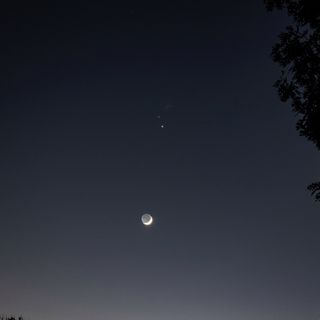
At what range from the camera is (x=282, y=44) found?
1279 cm

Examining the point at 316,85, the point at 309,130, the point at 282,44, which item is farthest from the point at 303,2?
the point at 309,130

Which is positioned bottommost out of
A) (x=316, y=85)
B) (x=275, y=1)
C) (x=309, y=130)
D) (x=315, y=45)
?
(x=309, y=130)

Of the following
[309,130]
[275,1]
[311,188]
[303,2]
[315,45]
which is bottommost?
[311,188]

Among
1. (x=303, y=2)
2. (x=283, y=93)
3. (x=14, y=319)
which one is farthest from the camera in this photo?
(x=14, y=319)

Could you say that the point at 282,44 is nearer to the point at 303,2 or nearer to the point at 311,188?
the point at 303,2

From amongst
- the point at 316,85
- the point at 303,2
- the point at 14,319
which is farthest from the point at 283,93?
the point at 14,319

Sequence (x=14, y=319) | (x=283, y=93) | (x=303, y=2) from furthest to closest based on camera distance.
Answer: (x=14, y=319) < (x=283, y=93) < (x=303, y=2)

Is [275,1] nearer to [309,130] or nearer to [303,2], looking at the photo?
[303,2]

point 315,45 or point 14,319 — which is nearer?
point 315,45

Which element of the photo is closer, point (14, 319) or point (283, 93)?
point (283, 93)

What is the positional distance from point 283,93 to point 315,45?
192 cm

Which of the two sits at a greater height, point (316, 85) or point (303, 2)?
point (303, 2)

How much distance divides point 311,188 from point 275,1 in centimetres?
724

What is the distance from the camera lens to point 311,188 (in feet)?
41.0
